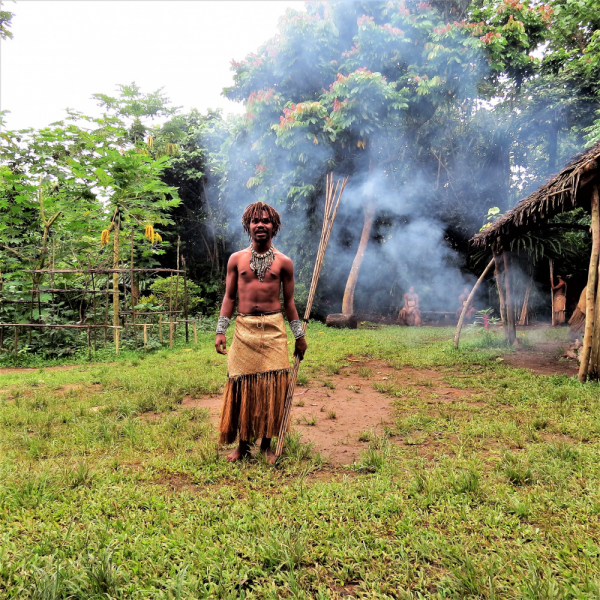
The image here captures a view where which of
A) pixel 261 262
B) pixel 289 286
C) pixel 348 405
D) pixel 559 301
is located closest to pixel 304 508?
pixel 289 286

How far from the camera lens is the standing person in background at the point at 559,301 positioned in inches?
519

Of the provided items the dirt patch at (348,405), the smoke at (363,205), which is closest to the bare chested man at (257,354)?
the dirt patch at (348,405)

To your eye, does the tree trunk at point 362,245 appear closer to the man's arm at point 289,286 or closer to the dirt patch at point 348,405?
the dirt patch at point 348,405

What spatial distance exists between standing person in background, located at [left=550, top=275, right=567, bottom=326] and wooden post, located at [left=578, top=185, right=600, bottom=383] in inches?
330

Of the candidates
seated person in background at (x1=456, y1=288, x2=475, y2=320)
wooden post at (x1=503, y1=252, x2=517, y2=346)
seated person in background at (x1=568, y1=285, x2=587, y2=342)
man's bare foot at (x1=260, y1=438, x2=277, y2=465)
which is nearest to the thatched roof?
wooden post at (x1=503, y1=252, x2=517, y2=346)

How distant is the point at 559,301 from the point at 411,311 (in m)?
4.94

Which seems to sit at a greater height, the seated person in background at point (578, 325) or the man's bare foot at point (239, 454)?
the seated person in background at point (578, 325)

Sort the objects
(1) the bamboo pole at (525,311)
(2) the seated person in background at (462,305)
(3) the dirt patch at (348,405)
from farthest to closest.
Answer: (2) the seated person in background at (462,305) → (1) the bamboo pole at (525,311) → (3) the dirt patch at (348,405)

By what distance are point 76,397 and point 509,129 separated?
15999mm

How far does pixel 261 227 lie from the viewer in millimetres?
3262

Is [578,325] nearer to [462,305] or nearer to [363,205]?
[462,305]

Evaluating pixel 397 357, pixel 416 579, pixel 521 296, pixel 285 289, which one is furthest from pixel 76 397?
pixel 521 296

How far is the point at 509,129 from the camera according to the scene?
1470 cm

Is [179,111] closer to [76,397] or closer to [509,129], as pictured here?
[509,129]
